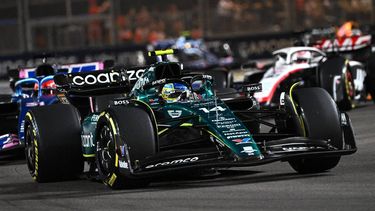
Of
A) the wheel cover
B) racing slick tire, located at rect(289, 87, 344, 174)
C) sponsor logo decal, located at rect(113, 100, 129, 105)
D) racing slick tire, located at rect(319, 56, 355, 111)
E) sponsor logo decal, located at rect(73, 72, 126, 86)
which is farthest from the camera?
racing slick tire, located at rect(319, 56, 355, 111)

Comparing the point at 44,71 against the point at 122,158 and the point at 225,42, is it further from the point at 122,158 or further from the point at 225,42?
the point at 225,42

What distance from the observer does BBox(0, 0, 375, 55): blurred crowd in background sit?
43156mm

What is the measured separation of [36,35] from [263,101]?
82.6ft

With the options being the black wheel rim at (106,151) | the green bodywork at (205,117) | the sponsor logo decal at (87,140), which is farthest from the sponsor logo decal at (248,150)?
the sponsor logo decal at (87,140)

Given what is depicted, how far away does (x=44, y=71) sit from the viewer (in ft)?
55.4

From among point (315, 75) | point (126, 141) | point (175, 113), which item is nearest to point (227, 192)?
point (126, 141)

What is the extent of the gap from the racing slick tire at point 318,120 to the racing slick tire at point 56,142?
244 cm

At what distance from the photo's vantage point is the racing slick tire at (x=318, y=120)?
10.9 metres

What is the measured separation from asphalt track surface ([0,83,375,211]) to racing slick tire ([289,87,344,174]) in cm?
17

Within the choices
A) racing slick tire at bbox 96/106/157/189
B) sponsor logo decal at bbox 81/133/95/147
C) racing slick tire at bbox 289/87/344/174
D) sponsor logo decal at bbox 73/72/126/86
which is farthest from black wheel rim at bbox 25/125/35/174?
racing slick tire at bbox 289/87/344/174

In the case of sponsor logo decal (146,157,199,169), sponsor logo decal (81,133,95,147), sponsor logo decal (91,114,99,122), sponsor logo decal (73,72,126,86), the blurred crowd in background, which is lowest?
the blurred crowd in background

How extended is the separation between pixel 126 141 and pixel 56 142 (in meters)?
1.57

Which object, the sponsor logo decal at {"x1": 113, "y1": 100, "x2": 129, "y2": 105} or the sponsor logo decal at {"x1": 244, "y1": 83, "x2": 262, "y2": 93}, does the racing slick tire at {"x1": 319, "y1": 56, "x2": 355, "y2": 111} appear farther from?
the sponsor logo decal at {"x1": 113, "y1": 100, "x2": 129, "y2": 105}

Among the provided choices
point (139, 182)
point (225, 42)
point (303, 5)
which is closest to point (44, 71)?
point (139, 182)
